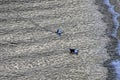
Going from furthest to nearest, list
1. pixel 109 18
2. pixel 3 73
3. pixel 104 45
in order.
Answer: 1. pixel 109 18
2. pixel 104 45
3. pixel 3 73

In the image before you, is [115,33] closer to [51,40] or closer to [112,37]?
[112,37]

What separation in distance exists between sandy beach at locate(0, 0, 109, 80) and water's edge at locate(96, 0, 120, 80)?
35 mm

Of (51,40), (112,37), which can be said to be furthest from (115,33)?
(51,40)

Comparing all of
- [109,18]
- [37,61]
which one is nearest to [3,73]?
[37,61]

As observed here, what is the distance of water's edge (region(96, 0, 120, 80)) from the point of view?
2.22 metres

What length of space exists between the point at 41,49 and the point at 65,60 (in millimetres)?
182

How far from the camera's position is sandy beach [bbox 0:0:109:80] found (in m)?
2.15

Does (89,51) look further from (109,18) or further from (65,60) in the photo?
(109,18)

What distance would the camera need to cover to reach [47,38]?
2471 millimetres

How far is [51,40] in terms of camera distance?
8.04 ft

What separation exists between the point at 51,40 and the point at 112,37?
16.4 inches

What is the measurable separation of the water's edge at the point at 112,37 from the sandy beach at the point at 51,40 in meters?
0.04

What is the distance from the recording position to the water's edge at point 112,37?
222 cm

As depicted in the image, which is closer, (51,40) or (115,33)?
(51,40)
